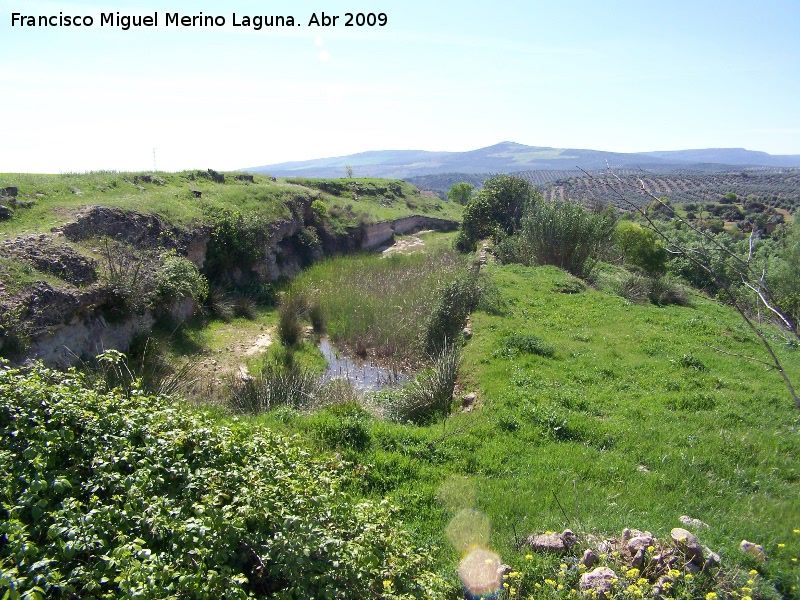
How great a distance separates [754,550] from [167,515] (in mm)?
4629

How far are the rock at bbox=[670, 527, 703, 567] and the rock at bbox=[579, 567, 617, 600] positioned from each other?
0.61 meters

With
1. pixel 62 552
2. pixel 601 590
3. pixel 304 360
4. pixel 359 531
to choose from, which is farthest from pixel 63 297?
pixel 601 590

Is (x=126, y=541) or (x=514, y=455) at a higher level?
(x=126, y=541)

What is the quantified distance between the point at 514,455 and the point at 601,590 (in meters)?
2.67

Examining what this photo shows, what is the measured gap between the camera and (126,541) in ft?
10.6

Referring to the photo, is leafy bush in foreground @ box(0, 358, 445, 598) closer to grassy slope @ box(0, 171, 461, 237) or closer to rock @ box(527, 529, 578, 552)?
rock @ box(527, 529, 578, 552)

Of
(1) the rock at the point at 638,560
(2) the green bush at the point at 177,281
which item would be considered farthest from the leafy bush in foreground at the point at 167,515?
(2) the green bush at the point at 177,281

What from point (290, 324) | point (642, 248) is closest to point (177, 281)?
point (290, 324)

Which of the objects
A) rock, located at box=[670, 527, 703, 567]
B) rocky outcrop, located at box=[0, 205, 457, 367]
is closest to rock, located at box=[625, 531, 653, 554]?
rock, located at box=[670, 527, 703, 567]

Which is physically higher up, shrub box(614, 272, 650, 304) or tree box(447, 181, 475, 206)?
tree box(447, 181, 475, 206)

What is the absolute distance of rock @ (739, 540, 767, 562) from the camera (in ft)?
13.4

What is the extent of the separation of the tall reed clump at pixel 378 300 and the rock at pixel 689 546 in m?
8.82

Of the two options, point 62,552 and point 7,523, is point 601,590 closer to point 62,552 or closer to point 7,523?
point 62,552

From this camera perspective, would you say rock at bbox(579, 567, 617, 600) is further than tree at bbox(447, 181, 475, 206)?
No
